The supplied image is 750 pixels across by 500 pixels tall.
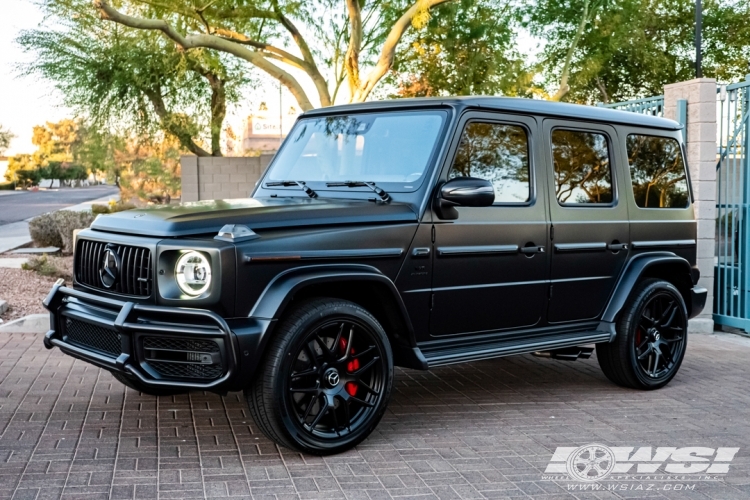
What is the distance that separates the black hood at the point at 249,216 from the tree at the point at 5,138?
108 metres

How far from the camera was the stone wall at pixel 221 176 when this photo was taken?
66.3 ft

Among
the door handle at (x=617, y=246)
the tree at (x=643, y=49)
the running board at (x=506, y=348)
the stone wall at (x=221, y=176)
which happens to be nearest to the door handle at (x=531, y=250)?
the running board at (x=506, y=348)

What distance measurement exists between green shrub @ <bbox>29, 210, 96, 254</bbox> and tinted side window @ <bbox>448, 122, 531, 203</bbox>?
1363 cm

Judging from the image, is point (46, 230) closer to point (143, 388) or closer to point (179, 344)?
point (143, 388)

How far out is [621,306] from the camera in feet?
21.2

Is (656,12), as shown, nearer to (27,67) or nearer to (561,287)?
(27,67)

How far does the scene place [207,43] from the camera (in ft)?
54.1

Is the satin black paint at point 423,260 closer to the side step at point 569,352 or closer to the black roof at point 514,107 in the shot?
the black roof at point 514,107

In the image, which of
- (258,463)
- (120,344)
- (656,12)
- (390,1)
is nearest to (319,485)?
(258,463)

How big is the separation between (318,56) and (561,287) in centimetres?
1512

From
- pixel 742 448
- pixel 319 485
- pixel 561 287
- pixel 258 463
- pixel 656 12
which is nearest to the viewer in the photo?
pixel 319 485

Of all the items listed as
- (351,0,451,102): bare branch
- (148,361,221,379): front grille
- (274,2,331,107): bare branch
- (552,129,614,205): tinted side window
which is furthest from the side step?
(274,2,331,107): bare branch

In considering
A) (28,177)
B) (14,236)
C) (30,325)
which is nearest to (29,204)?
(14,236)

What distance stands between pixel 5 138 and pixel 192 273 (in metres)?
112
